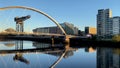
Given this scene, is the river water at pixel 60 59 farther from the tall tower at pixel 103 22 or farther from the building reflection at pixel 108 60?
the tall tower at pixel 103 22

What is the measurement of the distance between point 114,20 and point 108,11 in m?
7.63

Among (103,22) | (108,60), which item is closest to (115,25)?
(103,22)

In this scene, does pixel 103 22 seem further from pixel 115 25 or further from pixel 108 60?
pixel 108 60

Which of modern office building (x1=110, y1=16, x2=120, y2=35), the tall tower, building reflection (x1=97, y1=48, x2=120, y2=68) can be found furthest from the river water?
the tall tower

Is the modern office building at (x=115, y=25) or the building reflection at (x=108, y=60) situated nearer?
the building reflection at (x=108, y=60)

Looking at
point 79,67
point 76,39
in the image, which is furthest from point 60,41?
point 79,67

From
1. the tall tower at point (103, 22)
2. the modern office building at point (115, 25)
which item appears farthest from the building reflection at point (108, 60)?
the tall tower at point (103, 22)

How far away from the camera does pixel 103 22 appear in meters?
118

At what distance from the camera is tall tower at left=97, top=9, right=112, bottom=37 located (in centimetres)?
11406

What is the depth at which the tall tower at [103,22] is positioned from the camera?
374 feet

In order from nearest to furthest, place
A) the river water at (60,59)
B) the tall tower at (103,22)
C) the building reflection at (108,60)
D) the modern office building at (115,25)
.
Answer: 1. the building reflection at (108,60)
2. the river water at (60,59)
3. the modern office building at (115,25)
4. the tall tower at (103,22)

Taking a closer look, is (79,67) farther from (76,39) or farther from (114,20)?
(114,20)

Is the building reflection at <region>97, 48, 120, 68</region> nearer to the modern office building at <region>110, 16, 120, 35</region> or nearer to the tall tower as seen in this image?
the modern office building at <region>110, 16, 120, 35</region>

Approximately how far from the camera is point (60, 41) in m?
84.9
